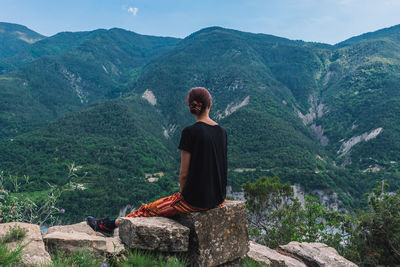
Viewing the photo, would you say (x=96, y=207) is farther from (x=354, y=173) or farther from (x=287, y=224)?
(x=354, y=173)

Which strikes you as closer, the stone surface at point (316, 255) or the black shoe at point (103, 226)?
the black shoe at point (103, 226)

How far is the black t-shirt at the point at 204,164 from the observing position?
3.75m

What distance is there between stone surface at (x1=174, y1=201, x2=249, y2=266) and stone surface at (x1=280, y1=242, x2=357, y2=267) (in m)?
2.73

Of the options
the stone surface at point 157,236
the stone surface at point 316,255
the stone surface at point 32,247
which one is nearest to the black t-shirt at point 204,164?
the stone surface at point 157,236

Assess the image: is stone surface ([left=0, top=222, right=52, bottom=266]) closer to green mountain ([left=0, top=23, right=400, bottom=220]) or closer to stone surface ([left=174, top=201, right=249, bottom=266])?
stone surface ([left=174, top=201, right=249, bottom=266])

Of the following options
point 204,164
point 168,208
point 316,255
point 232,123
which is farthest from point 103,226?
point 232,123

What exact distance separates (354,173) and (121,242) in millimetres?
92146

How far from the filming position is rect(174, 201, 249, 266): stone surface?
12.6ft

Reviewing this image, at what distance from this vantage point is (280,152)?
9106cm

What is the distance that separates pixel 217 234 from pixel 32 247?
7.59 feet

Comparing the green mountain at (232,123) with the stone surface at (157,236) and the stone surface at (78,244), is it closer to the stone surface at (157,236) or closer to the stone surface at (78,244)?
the stone surface at (78,244)

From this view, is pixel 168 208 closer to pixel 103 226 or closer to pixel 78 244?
pixel 78 244

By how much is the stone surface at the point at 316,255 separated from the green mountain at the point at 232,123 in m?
58.9

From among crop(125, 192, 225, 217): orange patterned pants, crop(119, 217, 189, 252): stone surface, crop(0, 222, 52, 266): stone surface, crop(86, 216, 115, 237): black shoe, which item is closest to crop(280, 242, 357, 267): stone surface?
crop(125, 192, 225, 217): orange patterned pants
